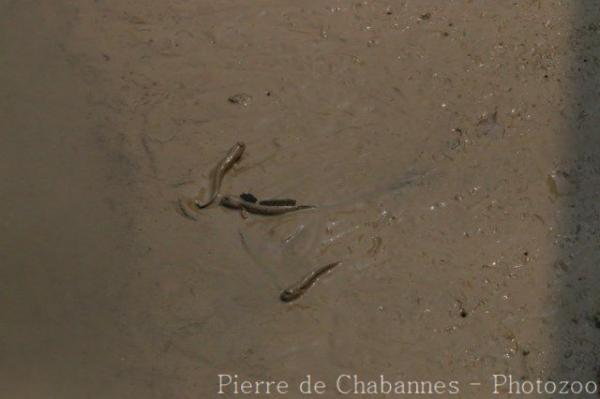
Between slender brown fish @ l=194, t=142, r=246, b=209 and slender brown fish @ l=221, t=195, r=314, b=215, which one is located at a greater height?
slender brown fish @ l=194, t=142, r=246, b=209

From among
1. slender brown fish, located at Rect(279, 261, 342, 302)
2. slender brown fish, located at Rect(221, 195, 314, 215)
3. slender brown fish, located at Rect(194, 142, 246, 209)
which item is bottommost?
slender brown fish, located at Rect(279, 261, 342, 302)

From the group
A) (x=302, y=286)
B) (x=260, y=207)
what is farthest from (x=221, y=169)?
(x=302, y=286)

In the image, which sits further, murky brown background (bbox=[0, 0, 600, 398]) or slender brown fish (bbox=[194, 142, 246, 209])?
slender brown fish (bbox=[194, 142, 246, 209])

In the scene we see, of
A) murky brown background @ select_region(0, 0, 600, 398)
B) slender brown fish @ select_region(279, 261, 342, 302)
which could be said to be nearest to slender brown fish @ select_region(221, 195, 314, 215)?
murky brown background @ select_region(0, 0, 600, 398)

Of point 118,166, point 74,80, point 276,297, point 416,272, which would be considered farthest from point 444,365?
point 74,80

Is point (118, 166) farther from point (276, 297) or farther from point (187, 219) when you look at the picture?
point (276, 297)

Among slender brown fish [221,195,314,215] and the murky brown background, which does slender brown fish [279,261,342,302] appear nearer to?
the murky brown background

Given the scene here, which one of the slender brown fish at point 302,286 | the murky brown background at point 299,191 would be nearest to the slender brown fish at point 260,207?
the murky brown background at point 299,191
